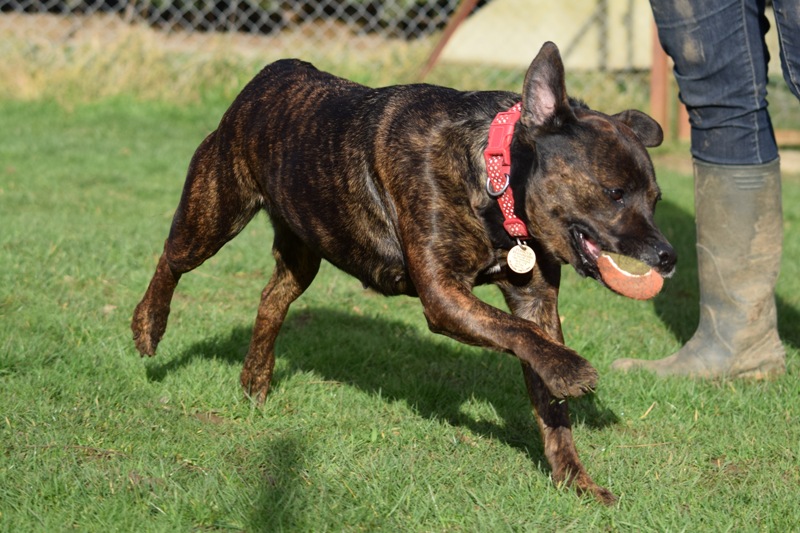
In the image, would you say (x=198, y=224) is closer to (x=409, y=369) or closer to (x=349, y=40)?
(x=409, y=369)

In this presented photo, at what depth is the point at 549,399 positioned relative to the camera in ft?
12.7

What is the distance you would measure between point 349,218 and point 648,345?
2.23m

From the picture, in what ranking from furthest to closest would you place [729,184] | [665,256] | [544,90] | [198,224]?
[729,184] → [198,224] → [544,90] → [665,256]

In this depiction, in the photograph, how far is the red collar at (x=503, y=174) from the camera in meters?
3.54

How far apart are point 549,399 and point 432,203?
0.85m

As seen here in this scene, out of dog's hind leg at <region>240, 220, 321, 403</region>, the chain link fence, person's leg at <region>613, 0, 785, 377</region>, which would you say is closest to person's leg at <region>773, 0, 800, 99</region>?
person's leg at <region>613, 0, 785, 377</region>

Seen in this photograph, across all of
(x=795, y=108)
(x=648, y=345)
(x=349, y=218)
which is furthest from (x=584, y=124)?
(x=795, y=108)

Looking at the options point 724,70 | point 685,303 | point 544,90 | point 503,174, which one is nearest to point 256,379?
point 503,174

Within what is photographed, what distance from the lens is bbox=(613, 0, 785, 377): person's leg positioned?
15.4 feet

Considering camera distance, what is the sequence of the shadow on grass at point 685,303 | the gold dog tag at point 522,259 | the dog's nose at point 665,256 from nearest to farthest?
the dog's nose at point 665,256 → the gold dog tag at point 522,259 → the shadow on grass at point 685,303

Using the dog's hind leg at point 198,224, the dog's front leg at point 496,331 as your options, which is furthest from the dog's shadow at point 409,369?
the dog's front leg at point 496,331

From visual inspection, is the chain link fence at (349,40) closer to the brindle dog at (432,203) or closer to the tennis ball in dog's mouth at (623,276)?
the brindle dog at (432,203)

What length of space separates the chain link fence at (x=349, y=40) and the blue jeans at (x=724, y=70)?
7.23 m

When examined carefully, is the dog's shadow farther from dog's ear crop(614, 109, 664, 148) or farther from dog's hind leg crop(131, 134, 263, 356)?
dog's ear crop(614, 109, 664, 148)
